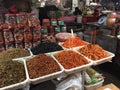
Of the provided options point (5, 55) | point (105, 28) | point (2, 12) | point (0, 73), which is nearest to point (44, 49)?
point (5, 55)

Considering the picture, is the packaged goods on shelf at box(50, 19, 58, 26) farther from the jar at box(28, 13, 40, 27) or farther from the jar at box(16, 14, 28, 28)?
the jar at box(16, 14, 28, 28)

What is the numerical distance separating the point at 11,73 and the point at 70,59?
0.56 meters

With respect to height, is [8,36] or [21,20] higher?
[21,20]

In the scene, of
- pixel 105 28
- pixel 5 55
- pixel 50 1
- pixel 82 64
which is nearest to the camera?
pixel 82 64

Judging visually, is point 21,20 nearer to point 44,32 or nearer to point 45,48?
point 44,32

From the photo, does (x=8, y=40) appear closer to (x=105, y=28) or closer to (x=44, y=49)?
(x=44, y=49)

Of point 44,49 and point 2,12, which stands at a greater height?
point 2,12

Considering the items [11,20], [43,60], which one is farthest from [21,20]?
[43,60]

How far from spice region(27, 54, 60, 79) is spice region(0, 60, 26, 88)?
74 mm

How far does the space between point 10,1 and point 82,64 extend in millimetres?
1933

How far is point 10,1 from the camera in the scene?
8.43ft

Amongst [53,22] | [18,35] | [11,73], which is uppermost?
[53,22]

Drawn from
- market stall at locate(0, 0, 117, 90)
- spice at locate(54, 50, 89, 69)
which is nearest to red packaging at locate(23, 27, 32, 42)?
market stall at locate(0, 0, 117, 90)

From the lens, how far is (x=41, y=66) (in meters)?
1.27
